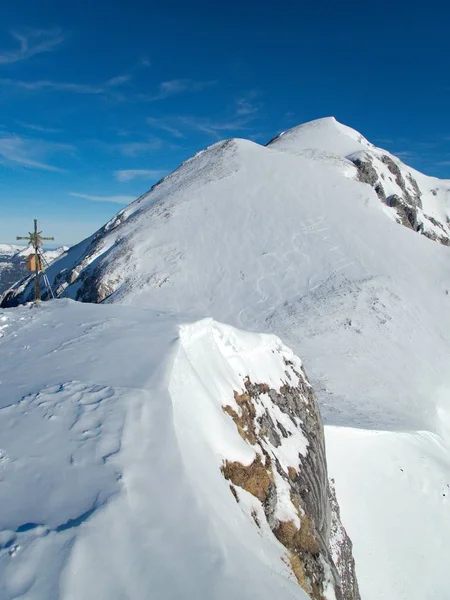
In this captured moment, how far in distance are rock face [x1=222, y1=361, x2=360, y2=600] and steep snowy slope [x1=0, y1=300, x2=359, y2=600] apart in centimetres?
4

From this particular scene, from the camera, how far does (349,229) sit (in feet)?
123

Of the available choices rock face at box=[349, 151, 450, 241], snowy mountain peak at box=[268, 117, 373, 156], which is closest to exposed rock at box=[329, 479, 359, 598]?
rock face at box=[349, 151, 450, 241]

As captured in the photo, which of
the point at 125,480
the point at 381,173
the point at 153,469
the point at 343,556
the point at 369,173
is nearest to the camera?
the point at 125,480

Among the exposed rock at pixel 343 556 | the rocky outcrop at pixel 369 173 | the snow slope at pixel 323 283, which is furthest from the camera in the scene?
the rocky outcrop at pixel 369 173

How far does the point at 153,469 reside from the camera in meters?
4.94

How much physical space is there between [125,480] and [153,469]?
380 mm

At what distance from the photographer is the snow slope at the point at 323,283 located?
638 inches

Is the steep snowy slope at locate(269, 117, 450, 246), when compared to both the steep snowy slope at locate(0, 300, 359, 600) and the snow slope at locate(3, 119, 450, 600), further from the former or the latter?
the steep snowy slope at locate(0, 300, 359, 600)

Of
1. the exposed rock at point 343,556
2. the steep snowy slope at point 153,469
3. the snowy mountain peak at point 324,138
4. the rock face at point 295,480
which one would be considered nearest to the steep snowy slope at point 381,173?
the snowy mountain peak at point 324,138

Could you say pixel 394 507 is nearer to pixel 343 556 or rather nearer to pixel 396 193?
pixel 343 556

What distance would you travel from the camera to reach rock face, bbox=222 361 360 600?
21.7 feet

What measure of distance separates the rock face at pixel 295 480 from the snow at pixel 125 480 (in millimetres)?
376

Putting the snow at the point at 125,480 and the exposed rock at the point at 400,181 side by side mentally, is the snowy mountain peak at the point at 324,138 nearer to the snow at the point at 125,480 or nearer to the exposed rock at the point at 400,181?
the exposed rock at the point at 400,181

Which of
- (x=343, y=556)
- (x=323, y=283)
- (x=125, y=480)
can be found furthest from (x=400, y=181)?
(x=125, y=480)
